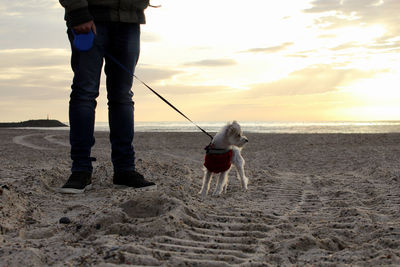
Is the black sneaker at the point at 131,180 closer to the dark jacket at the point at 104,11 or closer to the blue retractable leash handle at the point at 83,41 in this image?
the blue retractable leash handle at the point at 83,41

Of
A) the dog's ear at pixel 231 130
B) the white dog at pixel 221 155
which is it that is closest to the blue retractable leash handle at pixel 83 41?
the white dog at pixel 221 155

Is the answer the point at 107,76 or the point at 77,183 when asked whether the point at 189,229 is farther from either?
the point at 107,76

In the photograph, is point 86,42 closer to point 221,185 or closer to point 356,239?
point 221,185

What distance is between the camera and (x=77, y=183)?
168 inches

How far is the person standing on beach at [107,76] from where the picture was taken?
4.10m

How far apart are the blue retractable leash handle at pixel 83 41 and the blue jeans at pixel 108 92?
11cm

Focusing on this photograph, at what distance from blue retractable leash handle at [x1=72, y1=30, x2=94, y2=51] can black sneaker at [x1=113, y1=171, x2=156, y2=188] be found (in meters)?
1.49

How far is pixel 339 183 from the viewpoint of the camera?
20.3 feet

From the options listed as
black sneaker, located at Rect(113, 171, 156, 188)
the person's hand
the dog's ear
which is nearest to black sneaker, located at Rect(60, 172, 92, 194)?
black sneaker, located at Rect(113, 171, 156, 188)

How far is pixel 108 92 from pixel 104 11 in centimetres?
91

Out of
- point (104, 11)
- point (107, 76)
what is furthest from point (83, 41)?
point (107, 76)

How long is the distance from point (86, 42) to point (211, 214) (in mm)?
2146

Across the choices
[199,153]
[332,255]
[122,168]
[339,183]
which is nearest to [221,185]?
[122,168]

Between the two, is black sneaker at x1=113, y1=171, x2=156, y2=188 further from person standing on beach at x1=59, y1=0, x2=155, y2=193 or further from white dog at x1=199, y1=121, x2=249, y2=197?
white dog at x1=199, y1=121, x2=249, y2=197
